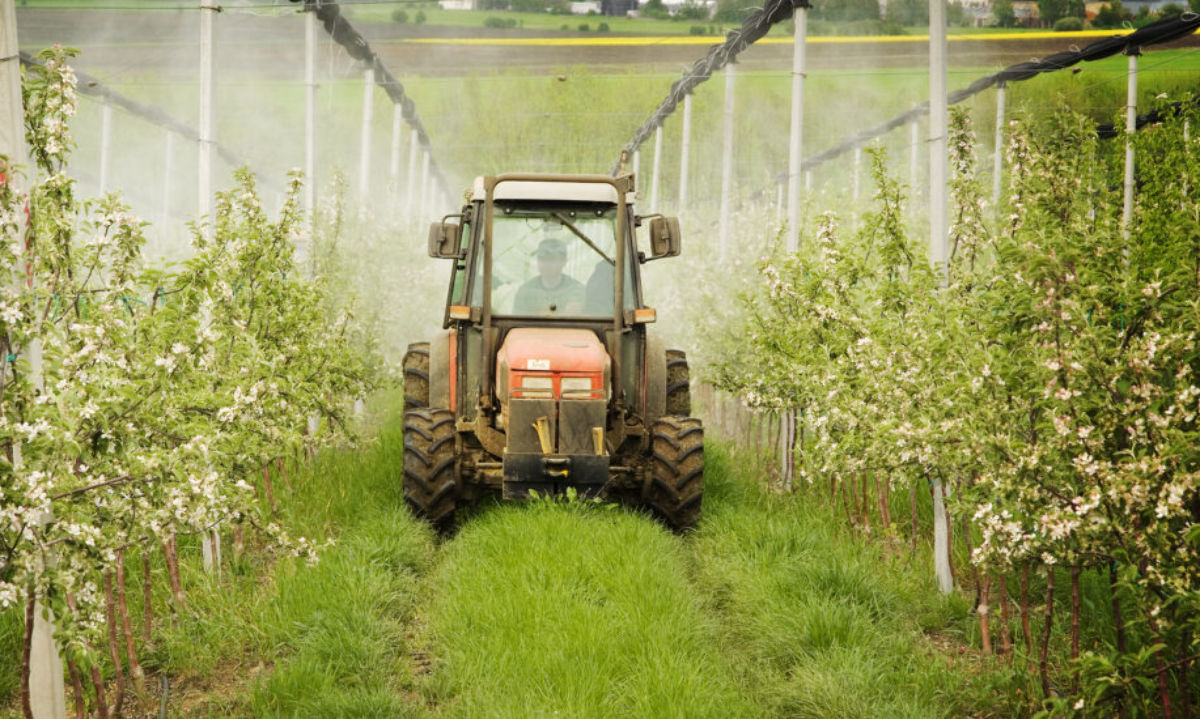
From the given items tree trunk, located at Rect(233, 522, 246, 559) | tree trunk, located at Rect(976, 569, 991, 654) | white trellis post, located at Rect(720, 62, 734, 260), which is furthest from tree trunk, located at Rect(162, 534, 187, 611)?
white trellis post, located at Rect(720, 62, 734, 260)

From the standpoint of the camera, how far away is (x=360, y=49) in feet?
59.2

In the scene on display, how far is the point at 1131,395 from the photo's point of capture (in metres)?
4.77

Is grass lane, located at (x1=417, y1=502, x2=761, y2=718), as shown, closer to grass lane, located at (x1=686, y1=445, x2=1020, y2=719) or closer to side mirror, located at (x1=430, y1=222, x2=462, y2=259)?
grass lane, located at (x1=686, y1=445, x2=1020, y2=719)

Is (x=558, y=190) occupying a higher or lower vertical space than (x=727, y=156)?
lower

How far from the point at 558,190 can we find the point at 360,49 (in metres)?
10.1

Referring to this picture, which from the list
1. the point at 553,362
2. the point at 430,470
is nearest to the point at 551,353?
the point at 553,362

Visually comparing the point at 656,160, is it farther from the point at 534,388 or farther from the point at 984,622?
the point at 984,622

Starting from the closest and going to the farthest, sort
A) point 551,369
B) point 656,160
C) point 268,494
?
1. point 551,369
2. point 268,494
3. point 656,160

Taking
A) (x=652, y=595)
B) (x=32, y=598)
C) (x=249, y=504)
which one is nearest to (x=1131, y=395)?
(x=652, y=595)

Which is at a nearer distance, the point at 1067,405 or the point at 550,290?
the point at 1067,405

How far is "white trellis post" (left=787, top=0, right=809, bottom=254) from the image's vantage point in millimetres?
11184

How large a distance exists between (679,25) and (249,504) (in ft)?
44.5

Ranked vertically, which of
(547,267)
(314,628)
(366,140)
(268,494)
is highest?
(366,140)

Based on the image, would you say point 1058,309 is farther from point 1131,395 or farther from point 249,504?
point 249,504
